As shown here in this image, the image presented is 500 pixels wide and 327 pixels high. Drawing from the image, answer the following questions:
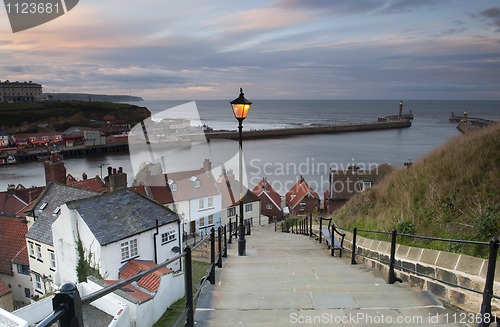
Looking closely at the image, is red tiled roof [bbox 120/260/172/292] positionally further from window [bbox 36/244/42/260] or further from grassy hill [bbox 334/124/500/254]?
grassy hill [bbox 334/124/500/254]

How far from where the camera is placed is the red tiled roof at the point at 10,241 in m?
22.8

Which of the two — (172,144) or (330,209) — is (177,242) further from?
(172,144)

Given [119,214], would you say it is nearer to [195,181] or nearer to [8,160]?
[195,181]

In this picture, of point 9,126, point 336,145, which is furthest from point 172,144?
point 9,126

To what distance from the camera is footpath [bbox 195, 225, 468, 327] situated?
4.31 meters

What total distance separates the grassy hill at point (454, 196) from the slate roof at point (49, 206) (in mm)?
17510

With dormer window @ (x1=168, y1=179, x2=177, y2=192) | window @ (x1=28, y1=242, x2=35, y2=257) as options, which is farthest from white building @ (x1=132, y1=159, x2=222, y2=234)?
window @ (x1=28, y1=242, x2=35, y2=257)

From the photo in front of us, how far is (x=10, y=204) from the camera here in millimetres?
32250

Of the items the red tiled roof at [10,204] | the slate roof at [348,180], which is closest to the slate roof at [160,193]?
the red tiled roof at [10,204]

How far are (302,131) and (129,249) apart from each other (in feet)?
333

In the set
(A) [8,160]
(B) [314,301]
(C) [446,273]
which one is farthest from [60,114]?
(C) [446,273]

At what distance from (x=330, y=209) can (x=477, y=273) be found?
89.9ft

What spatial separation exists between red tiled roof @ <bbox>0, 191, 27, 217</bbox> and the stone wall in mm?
34076

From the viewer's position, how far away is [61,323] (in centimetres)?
177
